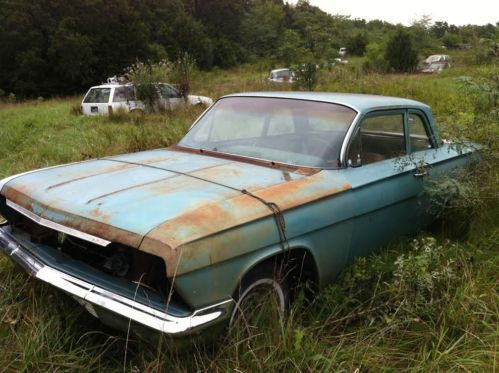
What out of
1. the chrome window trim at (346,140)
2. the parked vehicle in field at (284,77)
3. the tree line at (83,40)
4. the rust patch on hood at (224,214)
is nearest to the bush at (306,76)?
the parked vehicle in field at (284,77)

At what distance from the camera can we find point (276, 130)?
377cm

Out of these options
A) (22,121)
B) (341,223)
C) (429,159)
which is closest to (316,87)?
(22,121)

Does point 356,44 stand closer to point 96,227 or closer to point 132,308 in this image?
point 96,227

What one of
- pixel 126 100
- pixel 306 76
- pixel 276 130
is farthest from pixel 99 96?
pixel 276 130

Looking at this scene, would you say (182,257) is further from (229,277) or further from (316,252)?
(316,252)

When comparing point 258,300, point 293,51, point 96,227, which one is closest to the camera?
point 96,227

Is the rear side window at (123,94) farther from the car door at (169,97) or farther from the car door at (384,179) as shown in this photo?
the car door at (384,179)

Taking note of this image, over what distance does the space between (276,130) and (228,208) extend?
4.35 ft

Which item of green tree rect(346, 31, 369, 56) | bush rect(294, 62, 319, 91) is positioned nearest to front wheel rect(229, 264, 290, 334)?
bush rect(294, 62, 319, 91)

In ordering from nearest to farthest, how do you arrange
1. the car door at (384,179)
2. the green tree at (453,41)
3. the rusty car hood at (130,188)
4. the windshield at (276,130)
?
the rusty car hood at (130,188) → the car door at (384,179) → the windshield at (276,130) → the green tree at (453,41)

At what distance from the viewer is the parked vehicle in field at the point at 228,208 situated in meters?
2.37

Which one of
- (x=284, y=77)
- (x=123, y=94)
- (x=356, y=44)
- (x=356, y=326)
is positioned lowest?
(x=356, y=326)

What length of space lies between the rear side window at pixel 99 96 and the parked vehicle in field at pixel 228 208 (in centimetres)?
996

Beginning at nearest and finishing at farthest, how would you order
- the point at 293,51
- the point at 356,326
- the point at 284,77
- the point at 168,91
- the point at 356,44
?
1. the point at 356,326
2. the point at 168,91
3. the point at 284,77
4. the point at 293,51
5. the point at 356,44
